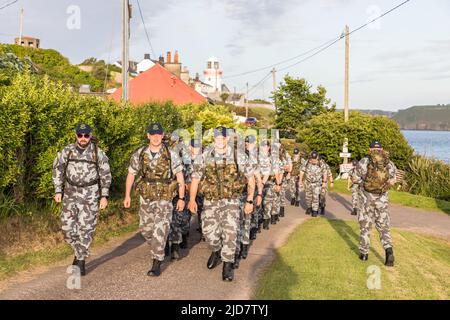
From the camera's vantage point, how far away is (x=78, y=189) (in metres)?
6.47

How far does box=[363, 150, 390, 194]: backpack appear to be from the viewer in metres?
7.72

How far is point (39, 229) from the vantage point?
25.9ft

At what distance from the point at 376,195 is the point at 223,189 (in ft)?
9.58

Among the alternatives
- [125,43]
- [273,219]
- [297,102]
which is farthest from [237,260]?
[297,102]

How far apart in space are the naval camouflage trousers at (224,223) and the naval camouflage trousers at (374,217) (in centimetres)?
259

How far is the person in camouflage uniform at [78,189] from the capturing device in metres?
6.43

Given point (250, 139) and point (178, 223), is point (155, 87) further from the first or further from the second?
point (178, 223)

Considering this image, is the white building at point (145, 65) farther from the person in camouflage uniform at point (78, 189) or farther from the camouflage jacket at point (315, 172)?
the person in camouflage uniform at point (78, 189)

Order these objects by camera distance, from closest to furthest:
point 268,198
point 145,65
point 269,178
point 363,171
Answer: point 363,171, point 268,198, point 269,178, point 145,65

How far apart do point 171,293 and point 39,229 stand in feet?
10.9

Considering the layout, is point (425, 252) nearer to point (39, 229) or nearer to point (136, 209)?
point (136, 209)

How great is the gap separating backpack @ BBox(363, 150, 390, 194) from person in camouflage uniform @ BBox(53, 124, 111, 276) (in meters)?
4.45

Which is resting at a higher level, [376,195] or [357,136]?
[357,136]

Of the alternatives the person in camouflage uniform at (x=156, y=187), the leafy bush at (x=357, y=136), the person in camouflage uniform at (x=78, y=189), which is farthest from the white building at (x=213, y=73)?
the person in camouflage uniform at (x=78, y=189)
